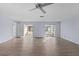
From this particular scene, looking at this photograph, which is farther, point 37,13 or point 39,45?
point 39,45

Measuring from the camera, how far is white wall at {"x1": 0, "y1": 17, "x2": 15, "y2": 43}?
191 centimetres

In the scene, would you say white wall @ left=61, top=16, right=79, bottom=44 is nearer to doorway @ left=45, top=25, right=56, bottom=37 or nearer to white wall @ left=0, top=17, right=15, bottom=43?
doorway @ left=45, top=25, right=56, bottom=37

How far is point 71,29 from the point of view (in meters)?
2.02

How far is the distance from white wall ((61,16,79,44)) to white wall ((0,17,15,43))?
106 centimetres

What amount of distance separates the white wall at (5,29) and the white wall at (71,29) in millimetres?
1063

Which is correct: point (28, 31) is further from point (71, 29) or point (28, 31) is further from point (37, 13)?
point (71, 29)

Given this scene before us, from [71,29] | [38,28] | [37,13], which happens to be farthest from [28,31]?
[71,29]

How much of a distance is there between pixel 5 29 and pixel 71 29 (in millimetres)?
1295

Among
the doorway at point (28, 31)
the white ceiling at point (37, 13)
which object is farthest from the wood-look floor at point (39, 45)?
the white ceiling at point (37, 13)

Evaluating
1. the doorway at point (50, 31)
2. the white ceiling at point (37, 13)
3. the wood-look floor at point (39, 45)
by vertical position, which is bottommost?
the wood-look floor at point (39, 45)

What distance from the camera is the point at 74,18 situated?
6.22 feet

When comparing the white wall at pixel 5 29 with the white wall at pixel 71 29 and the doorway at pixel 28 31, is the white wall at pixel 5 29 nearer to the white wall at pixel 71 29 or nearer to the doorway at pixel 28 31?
the doorway at pixel 28 31

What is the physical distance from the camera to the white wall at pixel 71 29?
1.91m

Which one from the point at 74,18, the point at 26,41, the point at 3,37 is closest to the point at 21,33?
the point at 26,41
